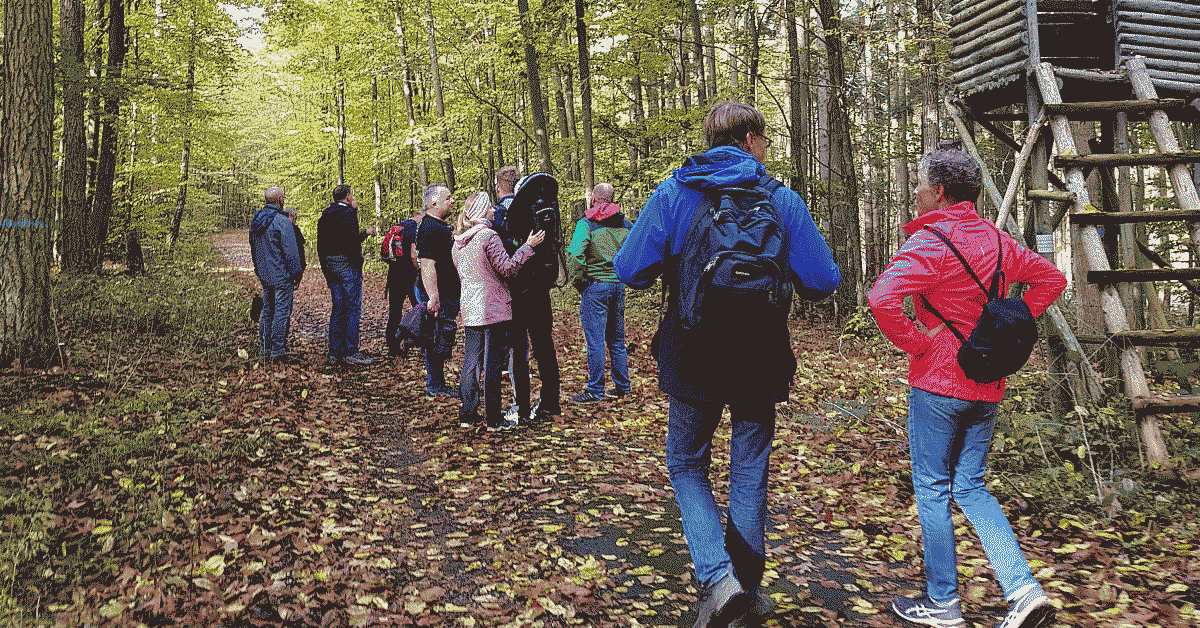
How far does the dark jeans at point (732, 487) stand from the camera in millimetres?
3477

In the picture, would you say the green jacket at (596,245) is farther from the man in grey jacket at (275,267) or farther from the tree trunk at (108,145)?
the tree trunk at (108,145)

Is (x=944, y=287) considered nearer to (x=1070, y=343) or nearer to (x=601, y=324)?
(x=1070, y=343)

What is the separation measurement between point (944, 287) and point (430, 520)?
11.7 ft

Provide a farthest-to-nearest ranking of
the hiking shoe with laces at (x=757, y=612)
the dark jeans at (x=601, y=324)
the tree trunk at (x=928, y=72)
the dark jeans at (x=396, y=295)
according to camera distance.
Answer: the tree trunk at (x=928, y=72) < the dark jeans at (x=396, y=295) < the dark jeans at (x=601, y=324) < the hiking shoe with laces at (x=757, y=612)

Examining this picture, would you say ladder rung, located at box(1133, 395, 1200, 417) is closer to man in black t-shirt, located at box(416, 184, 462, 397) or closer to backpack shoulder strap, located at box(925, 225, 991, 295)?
backpack shoulder strap, located at box(925, 225, 991, 295)

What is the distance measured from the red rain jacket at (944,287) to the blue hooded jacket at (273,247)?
8.64 m

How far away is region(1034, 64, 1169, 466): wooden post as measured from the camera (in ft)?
17.2

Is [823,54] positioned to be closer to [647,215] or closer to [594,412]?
[594,412]

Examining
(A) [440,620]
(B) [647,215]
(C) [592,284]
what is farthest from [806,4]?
(A) [440,620]

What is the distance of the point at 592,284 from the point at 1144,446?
4899 millimetres

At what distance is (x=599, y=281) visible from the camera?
8109 mm

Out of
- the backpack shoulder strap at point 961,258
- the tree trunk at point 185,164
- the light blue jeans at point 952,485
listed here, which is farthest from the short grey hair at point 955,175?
the tree trunk at point 185,164

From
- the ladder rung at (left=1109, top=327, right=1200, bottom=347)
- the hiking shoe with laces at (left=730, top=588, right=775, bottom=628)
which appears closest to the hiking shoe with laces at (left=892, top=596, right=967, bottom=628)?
the hiking shoe with laces at (left=730, top=588, right=775, bottom=628)

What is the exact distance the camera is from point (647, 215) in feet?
11.2
